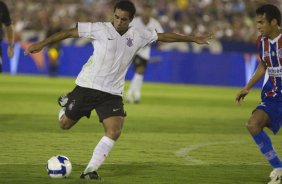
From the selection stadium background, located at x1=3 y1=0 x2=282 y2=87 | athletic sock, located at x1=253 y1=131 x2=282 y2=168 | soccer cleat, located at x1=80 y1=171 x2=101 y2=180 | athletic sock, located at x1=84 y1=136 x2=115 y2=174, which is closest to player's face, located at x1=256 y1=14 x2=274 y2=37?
athletic sock, located at x1=253 y1=131 x2=282 y2=168

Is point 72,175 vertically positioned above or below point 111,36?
below

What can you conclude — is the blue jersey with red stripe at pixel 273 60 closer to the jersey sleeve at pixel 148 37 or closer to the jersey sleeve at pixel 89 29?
the jersey sleeve at pixel 148 37

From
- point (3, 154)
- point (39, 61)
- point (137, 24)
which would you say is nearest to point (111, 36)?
point (3, 154)

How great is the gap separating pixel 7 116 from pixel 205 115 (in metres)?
4.83

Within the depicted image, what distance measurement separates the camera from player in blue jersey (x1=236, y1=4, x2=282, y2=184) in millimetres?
9125

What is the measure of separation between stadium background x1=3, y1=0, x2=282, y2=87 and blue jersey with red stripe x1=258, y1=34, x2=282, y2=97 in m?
21.3

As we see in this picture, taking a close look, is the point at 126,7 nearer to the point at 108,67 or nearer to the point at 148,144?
the point at 108,67

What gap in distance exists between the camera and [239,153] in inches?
472

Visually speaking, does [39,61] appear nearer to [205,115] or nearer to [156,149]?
[205,115]

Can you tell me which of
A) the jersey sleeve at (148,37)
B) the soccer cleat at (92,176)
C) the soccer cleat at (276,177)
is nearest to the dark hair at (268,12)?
the jersey sleeve at (148,37)

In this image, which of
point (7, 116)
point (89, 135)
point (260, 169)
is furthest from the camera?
point (7, 116)

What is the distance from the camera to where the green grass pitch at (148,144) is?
30.9 ft

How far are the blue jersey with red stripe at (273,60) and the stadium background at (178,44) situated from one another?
21285 mm

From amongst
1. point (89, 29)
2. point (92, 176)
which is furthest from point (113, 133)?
point (89, 29)
